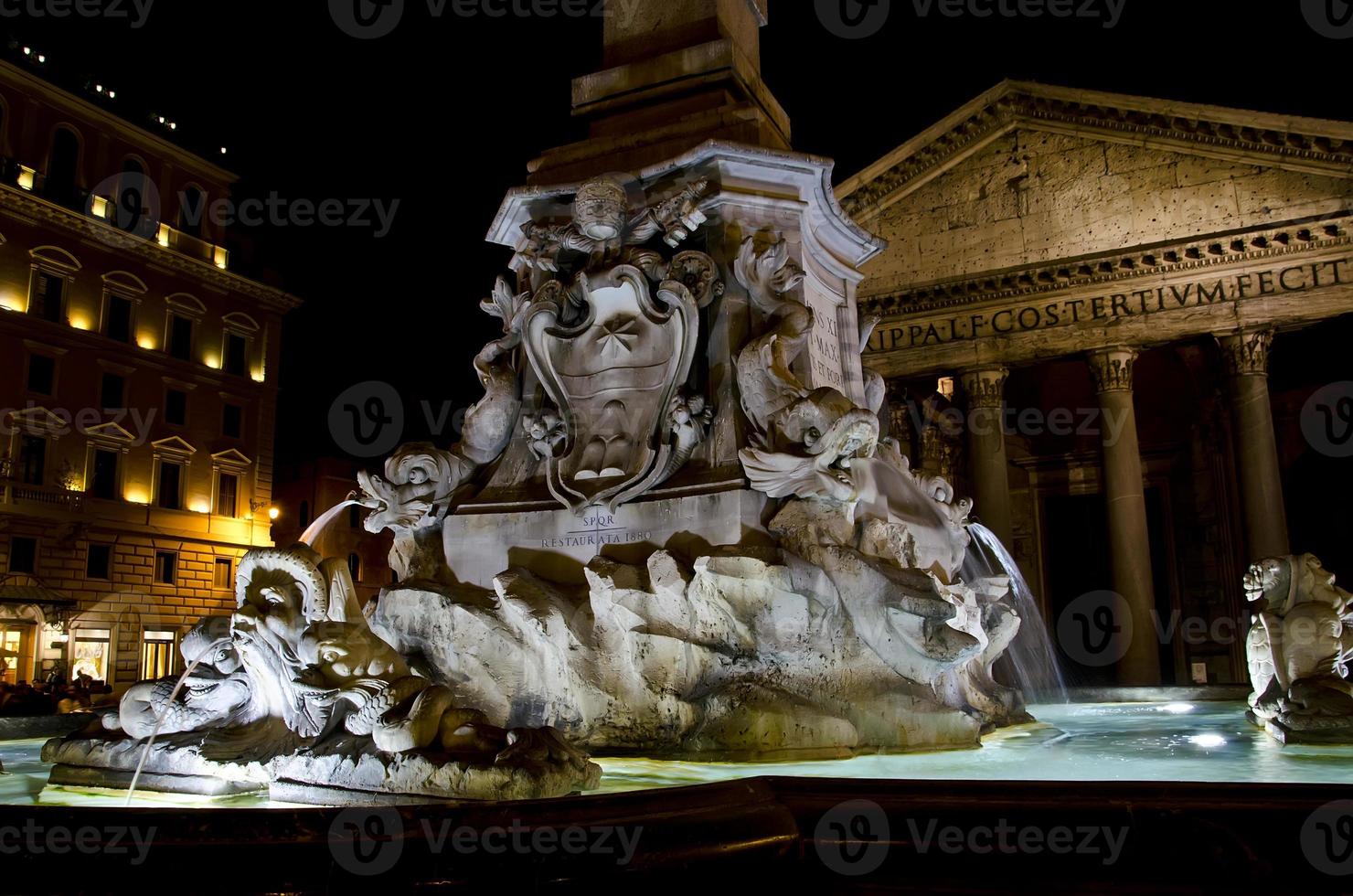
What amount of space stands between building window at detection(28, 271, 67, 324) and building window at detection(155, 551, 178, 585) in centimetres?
716

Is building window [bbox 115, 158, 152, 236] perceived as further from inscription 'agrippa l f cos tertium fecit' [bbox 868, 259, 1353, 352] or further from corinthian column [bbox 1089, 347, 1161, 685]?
corinthian column [bbox 1089, 347, 1161, 685]

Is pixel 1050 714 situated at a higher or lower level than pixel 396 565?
lower

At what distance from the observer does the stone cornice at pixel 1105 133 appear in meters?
24.4

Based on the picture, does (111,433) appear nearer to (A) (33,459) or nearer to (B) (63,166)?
(A) (33,459)

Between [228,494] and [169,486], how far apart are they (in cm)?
201

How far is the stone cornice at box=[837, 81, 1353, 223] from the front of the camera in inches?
960

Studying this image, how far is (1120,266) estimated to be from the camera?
25875mm

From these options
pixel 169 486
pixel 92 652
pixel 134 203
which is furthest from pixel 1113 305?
pixel 134 203

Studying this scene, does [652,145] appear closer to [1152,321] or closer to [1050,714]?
[1050,714]

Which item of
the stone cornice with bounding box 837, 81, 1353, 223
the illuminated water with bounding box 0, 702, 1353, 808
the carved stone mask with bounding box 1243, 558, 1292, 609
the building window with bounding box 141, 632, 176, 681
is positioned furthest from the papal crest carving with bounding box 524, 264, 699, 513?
the building window with bounding box 141, 632, 176, 681

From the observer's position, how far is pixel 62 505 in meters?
27.6

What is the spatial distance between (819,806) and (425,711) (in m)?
1.80

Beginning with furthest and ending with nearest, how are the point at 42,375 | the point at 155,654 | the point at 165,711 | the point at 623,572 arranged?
1. the point at 155,654
2. the point at 42,375
3. the point at 623,572
4. the point at 165,711

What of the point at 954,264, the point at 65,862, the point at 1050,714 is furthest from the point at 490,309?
the point at 954,264
